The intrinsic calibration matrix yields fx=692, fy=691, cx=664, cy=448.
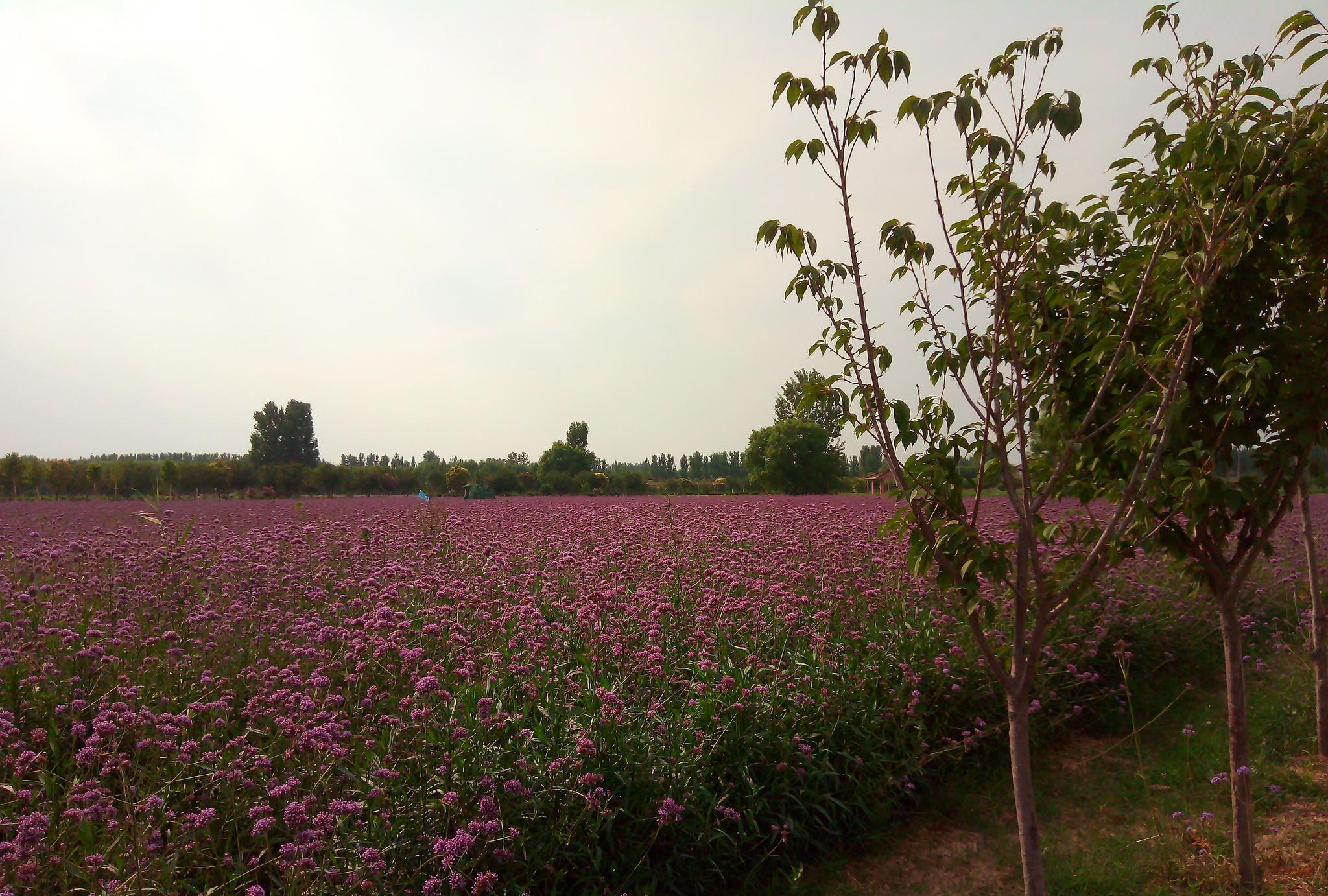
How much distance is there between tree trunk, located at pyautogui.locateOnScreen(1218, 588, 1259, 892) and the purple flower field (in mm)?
1354

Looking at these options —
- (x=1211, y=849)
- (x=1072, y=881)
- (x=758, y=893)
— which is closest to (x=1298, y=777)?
(x=1211, y=849)

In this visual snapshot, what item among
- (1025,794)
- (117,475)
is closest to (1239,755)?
(1025,794)

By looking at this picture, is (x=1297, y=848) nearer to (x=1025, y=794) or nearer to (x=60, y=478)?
(x=1025, y=794)

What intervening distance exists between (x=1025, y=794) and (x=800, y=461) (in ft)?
115

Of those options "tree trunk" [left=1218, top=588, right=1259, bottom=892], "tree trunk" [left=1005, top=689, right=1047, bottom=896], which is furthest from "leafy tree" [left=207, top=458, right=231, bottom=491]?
"tree trunk" [left=1218, top=588, right=1259, bottom=892]

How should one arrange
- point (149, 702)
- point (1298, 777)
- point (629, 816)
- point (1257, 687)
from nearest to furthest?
point (629, 816)
point (149, 702)
point (1298, 777)
point (1257, 687)

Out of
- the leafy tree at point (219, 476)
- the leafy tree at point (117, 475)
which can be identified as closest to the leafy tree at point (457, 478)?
the leafy tree at point (219, 476)

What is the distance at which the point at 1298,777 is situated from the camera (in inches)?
A: 191

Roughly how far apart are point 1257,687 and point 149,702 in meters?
8.88

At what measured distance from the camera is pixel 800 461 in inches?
1473

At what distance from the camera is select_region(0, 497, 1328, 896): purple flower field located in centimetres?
300

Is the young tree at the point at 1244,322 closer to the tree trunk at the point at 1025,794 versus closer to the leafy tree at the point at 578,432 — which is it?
the tree trunk at the point at 1025,794

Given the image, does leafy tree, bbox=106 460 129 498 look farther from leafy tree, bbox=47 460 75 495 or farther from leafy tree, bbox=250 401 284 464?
leafy tree, bbox=250 401 284 464

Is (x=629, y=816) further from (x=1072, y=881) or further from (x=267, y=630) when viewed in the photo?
(x=267, y=630)
